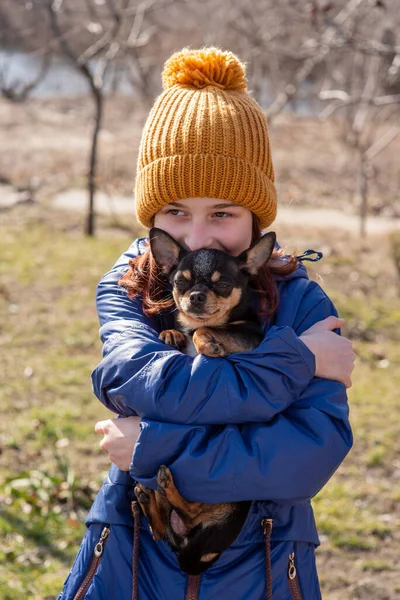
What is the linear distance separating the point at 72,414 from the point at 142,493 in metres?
3.76

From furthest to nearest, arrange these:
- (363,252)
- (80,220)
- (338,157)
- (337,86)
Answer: (338,157)
(337,86)
(80,220)
(363,252)

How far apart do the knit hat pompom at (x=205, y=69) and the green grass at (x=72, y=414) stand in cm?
253

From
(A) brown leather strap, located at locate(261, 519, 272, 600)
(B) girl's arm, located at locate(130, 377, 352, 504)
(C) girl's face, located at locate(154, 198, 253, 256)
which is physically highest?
(C) girl's face, located at locate(154, 198, 253, 256)

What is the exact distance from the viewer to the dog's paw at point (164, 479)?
2025 millimetres

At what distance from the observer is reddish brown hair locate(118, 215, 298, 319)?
8.11 feet

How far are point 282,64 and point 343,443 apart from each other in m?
15.1

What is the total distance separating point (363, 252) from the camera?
10.4 m

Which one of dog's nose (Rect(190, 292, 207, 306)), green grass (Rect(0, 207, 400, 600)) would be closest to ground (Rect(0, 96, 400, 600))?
green grass (Rect(0, 207, 400, 600))

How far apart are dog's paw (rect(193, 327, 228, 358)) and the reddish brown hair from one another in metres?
0.16

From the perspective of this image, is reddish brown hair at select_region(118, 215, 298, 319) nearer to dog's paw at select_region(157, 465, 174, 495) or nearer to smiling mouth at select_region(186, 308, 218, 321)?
smiling mouth at select_region(186, 308, 218, 321)

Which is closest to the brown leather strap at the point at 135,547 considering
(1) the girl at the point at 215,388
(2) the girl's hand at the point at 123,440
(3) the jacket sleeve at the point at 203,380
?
(1) the girl at the point at 215,388

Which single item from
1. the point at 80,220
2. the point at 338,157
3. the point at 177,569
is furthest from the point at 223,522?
the point at 338,157

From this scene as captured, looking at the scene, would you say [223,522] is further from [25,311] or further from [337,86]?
[337,86]

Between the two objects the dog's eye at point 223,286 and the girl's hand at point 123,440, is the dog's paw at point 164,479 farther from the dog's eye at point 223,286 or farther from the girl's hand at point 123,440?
the dog's eye at point 223,286
